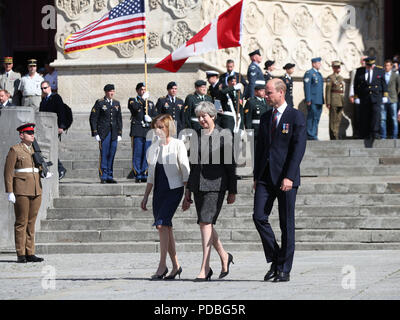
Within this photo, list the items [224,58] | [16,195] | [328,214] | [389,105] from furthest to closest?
[224,58], [389,105], [328,214], [16,195]

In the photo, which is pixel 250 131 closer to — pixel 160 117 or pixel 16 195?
pixel 16 195

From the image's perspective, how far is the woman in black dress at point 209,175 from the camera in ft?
32.0

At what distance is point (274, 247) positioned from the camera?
9633 mm

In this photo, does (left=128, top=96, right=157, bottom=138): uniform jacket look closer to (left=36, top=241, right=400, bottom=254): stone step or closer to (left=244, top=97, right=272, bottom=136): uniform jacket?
(left=244, top=97, right=272, bottom=136): uniform jacket

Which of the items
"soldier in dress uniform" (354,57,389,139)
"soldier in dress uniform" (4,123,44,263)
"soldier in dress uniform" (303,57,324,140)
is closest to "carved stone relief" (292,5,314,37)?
"soldier in dress uniform" (303,57,324,140)

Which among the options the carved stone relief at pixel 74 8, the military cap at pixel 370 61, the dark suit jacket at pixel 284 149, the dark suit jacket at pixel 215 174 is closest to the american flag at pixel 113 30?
the military cap at pixel 370 61

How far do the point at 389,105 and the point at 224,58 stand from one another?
4.76 meters

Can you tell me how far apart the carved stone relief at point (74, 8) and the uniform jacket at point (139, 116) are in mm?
5194

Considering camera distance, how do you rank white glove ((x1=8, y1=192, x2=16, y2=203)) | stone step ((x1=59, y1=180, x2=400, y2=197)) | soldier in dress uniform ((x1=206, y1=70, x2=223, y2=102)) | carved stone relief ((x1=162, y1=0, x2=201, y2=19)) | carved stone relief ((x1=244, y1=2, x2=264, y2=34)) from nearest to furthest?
1. white glove ((x1=8, y1=192, x2=16, y2=203))
2. stone step ((x1=59, y1=180, x2=400, y2=197))
3. soldier in dress uniform ((x1=206, y1=70, x2=223, y2=102))
4. carved stone relief ((x1=162, y1=0, x2=201, y2=19))
5. carved stone relief ((x1=244, y1=2, x2=264, y2=34))

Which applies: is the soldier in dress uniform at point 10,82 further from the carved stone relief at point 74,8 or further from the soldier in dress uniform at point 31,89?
the carved stone relief at point 74,8

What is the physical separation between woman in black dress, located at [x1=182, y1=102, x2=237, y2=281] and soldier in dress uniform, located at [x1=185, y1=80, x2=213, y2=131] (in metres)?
7.19

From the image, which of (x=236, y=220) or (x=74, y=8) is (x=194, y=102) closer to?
(x=236, y=220)

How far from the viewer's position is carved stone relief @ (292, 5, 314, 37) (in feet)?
83.9

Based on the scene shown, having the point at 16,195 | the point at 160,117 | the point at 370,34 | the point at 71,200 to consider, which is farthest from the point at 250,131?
the point at 370,34
